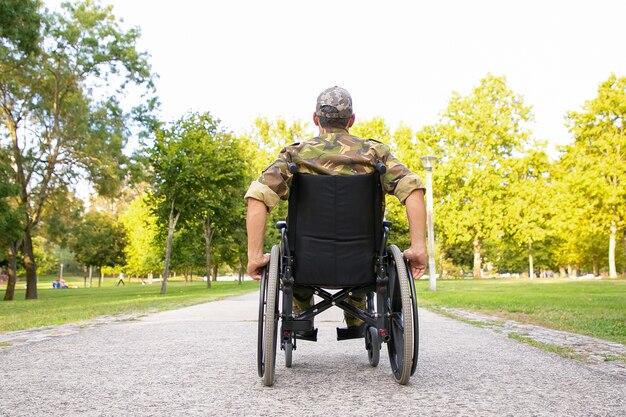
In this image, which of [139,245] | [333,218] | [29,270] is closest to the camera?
[333,218]

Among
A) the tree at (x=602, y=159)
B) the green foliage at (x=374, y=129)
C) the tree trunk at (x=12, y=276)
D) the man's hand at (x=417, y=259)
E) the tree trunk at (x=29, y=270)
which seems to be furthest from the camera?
the green foliage at (x=374, y=129)

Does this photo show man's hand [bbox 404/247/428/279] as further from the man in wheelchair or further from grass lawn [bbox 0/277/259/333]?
grass lawn [bbox 0/277/259/333]

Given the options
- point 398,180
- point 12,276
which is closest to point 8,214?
point 12,276

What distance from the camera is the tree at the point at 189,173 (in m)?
25.1

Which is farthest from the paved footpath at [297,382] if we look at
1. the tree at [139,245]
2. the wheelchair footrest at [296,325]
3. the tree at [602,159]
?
the tree at [139,245]

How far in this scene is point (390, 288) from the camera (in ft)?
12.3

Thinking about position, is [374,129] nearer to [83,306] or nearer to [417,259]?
[83,306]

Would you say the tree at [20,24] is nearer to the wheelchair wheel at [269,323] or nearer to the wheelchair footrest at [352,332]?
the wheelchair footrest at [352,332]

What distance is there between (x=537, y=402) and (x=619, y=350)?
2736 mm

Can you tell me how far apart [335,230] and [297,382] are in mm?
976

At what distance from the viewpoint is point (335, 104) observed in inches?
156

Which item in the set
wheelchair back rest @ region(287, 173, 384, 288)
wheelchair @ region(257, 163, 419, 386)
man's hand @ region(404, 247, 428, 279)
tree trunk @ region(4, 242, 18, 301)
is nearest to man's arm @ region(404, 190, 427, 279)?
man's hand @ region(404, 247, 428, 279)

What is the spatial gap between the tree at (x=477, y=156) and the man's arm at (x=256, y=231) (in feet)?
126

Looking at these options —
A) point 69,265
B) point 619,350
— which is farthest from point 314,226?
point 69,265
